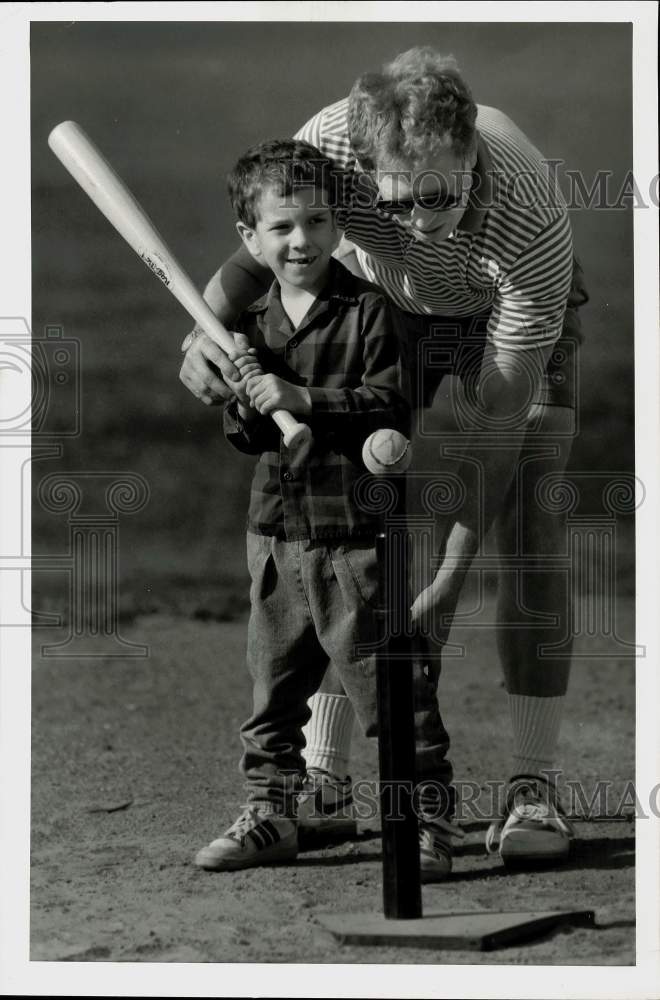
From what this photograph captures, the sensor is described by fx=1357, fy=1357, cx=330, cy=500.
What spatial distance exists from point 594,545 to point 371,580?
2.83 feet

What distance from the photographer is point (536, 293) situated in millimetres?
2199

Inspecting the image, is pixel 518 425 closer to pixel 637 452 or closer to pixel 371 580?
pixel 637 452

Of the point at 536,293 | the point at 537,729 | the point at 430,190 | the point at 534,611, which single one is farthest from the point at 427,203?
the point at 537,729

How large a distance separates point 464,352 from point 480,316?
0.22 ft

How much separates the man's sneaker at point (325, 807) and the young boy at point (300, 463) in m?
0.09

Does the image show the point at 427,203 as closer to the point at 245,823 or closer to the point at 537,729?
the point at 537,729

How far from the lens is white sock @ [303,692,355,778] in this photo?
2424mm

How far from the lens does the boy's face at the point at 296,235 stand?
82.4 inches

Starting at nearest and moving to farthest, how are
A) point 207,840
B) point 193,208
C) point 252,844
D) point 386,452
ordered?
point 386,452 → point 252,844 → point 207,840 → point 193,208

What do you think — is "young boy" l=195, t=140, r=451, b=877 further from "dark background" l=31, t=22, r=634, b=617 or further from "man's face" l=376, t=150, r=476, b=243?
"dark background" l=31, t=22, r=634, b=617

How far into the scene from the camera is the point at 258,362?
2105 millimetres

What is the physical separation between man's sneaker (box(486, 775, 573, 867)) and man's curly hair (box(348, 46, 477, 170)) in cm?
108

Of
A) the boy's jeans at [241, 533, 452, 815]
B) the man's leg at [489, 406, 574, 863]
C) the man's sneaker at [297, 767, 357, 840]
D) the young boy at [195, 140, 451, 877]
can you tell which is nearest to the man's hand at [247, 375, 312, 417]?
the young boy at [195, 140, 451, 877]
